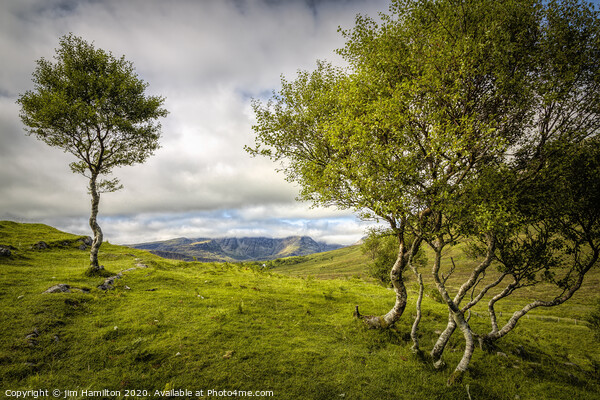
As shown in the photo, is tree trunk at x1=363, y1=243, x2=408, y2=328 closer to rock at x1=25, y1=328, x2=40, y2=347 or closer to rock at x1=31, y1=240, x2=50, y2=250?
rock at x1=25, y1=328, x2=40, y2=347

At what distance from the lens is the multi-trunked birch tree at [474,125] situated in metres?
11.8

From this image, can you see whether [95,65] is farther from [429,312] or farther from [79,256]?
Answer: [429,312]

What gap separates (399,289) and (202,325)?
1363 cm

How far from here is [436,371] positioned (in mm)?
12680

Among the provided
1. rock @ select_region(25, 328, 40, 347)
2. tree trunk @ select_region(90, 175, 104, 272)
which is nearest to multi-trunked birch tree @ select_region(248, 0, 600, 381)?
rock @ select_region(25, 328, 40, 347)

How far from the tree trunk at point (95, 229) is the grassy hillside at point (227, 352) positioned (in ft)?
6.38

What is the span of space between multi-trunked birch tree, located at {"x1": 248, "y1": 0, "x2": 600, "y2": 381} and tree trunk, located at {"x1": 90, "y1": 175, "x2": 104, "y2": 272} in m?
23.1

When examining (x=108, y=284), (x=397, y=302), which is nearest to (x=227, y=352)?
(x=397, y=302)

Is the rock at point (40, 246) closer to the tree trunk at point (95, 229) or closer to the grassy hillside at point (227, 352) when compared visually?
the grassy hillside at point (227, 352)

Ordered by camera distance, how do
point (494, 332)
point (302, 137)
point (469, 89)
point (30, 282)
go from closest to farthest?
1. point (469, 89)
2. point (494, 332)
3. point (30, 282)
4. point (302, 137)

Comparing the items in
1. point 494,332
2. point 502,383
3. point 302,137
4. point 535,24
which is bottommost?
point 502,383

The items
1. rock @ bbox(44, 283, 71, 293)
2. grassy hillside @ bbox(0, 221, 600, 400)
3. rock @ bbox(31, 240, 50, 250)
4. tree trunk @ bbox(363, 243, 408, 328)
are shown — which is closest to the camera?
grassy hillside @ bbox(0, 221, 600, 400)

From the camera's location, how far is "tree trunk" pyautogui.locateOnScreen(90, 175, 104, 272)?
2181cm

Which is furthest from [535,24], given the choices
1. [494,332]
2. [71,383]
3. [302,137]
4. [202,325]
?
[71,383]
